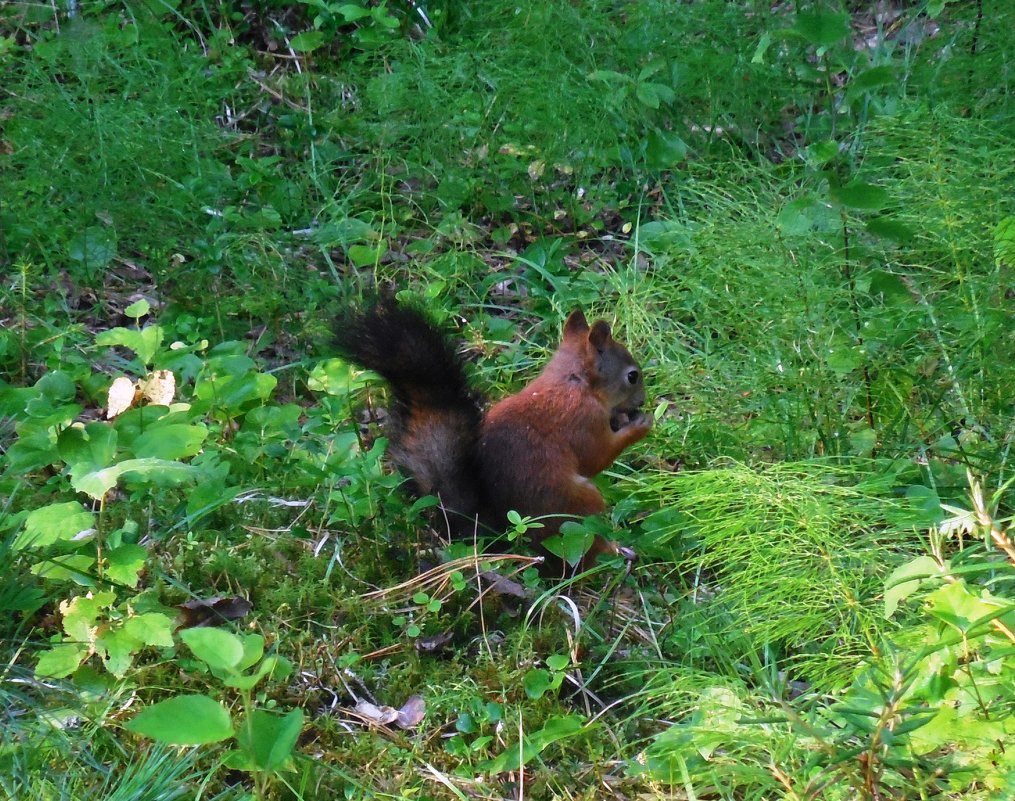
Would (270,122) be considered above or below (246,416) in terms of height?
above

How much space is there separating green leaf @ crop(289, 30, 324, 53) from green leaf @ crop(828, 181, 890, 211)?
148 inches

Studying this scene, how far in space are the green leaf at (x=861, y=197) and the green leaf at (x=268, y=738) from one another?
6.12 feet

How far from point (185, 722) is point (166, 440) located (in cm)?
119

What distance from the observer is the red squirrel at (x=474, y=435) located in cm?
316

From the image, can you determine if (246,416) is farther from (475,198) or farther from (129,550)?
(475,198)

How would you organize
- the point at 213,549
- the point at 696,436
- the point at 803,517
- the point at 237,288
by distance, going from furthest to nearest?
the point at 237,288
the point at 696,436
the point at 213,549
the point at 803,517

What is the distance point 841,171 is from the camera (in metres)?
4.88

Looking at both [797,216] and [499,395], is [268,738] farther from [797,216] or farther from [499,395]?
[499,395]

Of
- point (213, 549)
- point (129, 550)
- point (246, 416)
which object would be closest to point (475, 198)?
point (246, 416)

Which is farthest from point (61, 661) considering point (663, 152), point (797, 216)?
point (663, 152)

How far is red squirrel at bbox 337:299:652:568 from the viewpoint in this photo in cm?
316

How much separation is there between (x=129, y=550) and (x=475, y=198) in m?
2.93

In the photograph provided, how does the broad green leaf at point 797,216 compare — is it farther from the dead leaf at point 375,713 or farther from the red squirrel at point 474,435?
the dead leaf at point 375,713

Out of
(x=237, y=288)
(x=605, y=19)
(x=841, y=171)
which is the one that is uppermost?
(x=605, y=19)
